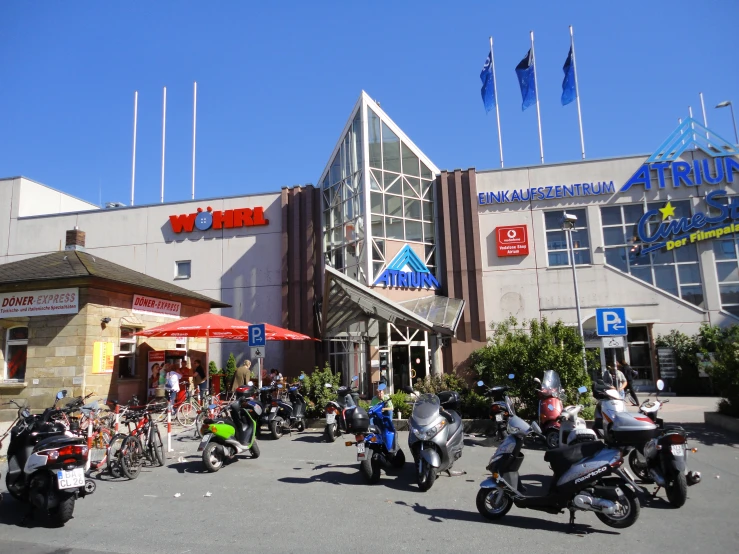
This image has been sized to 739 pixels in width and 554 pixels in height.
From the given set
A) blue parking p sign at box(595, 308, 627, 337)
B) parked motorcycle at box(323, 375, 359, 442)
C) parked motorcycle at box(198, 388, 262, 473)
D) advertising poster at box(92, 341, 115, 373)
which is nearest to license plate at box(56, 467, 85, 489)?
parked motorcycle at box(198, 388, 262, 473)

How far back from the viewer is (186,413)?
13.7 m

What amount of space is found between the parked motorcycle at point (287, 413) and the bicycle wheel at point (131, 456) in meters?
3.38

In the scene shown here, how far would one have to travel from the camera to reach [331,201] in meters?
22.6

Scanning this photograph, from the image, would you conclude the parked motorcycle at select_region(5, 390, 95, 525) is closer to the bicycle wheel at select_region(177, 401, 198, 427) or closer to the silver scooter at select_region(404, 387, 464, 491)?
the silver scooter at select_region(404, 387, 464, 491)

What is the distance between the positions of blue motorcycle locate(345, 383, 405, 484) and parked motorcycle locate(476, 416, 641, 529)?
198 centimetres

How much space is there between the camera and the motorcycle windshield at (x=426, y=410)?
6.86 m

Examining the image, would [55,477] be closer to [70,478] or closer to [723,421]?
[70,478]

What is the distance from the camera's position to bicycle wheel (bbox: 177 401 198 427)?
13.3 m

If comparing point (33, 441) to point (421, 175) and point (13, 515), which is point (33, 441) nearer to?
point (13, 515)

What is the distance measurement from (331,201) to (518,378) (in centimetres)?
1375

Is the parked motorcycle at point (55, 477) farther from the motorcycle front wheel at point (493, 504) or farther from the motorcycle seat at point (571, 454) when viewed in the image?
the motorcycle seat at point (571, 454)

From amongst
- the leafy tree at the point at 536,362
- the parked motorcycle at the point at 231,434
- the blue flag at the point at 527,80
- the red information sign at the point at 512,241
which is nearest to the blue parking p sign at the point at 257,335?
the parked motorcycle at the point at 231,434

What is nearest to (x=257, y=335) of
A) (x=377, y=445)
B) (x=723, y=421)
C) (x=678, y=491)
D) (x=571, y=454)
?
(x=377, y=445)

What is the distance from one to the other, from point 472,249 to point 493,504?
16361 mm
